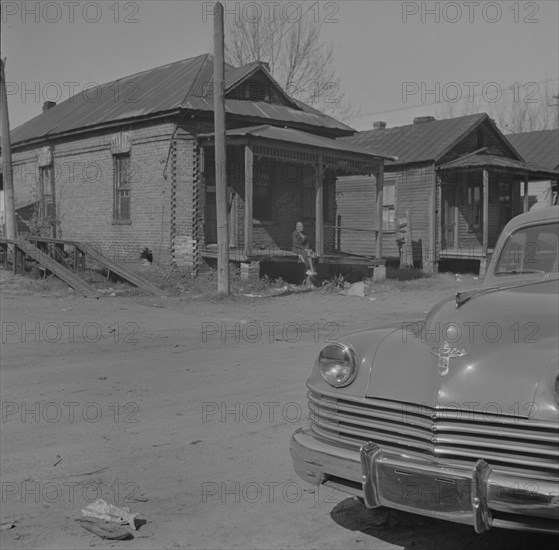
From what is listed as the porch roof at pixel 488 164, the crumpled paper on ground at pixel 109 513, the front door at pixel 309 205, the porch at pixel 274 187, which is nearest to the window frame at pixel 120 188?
the porch at pixel 274 187

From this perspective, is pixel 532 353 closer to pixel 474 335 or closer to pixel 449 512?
pixel 474 335

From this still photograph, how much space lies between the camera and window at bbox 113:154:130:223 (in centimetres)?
1936

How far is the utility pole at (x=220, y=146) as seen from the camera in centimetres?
1421

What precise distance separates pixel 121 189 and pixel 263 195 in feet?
12.4

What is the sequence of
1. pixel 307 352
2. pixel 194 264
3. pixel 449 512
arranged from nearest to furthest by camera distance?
1. pixel 449 512
2. pixel 307 352
3. pixel 194 264

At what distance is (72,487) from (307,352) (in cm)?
505

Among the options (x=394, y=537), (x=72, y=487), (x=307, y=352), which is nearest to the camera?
(x=394, y=537)

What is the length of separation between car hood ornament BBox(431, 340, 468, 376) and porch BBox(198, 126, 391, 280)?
12.7 metres

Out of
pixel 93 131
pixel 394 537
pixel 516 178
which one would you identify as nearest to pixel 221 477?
pixel 394 537

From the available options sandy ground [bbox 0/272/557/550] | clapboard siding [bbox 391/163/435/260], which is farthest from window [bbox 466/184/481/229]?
sandy ground [bbox 0/272/557/550]

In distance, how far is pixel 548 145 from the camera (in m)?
30.6

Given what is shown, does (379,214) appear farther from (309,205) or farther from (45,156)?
(45,156)

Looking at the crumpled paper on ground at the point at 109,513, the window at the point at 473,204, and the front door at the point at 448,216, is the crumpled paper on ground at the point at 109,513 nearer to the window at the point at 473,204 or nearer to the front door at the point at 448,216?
the front door at the point at 448,216

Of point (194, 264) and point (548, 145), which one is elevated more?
point (548, 145)
